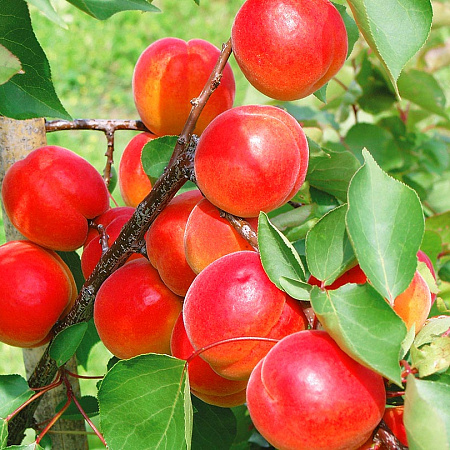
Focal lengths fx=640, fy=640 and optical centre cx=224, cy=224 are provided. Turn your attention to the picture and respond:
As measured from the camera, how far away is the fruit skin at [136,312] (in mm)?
724

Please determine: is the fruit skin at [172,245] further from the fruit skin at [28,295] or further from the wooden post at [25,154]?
the wooden post at [25,154]

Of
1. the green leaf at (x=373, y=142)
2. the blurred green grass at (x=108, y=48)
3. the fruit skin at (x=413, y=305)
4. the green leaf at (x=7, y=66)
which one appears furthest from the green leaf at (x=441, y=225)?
the blurred green grass at (x=108, y=48)

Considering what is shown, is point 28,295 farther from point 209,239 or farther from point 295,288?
point 295,288

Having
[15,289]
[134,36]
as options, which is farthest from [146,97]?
[134,36]

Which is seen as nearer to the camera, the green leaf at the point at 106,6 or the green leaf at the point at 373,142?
the green leaf at the point at 106,6

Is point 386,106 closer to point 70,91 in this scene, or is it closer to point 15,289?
point 15,289

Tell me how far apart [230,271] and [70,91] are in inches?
112

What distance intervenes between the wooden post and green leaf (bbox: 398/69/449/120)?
0.74 meters

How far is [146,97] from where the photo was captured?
35.8 inches

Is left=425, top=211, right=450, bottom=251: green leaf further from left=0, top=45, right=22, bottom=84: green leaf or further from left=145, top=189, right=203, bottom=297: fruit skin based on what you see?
left=0, top=45, right=22, bottom=84: green leaf

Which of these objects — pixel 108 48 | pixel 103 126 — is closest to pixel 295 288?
pixel 103 126

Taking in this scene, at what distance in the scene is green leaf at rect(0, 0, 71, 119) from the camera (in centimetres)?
65

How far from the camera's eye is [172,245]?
27.6 inches

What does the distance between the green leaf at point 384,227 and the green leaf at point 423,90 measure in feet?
2.63
